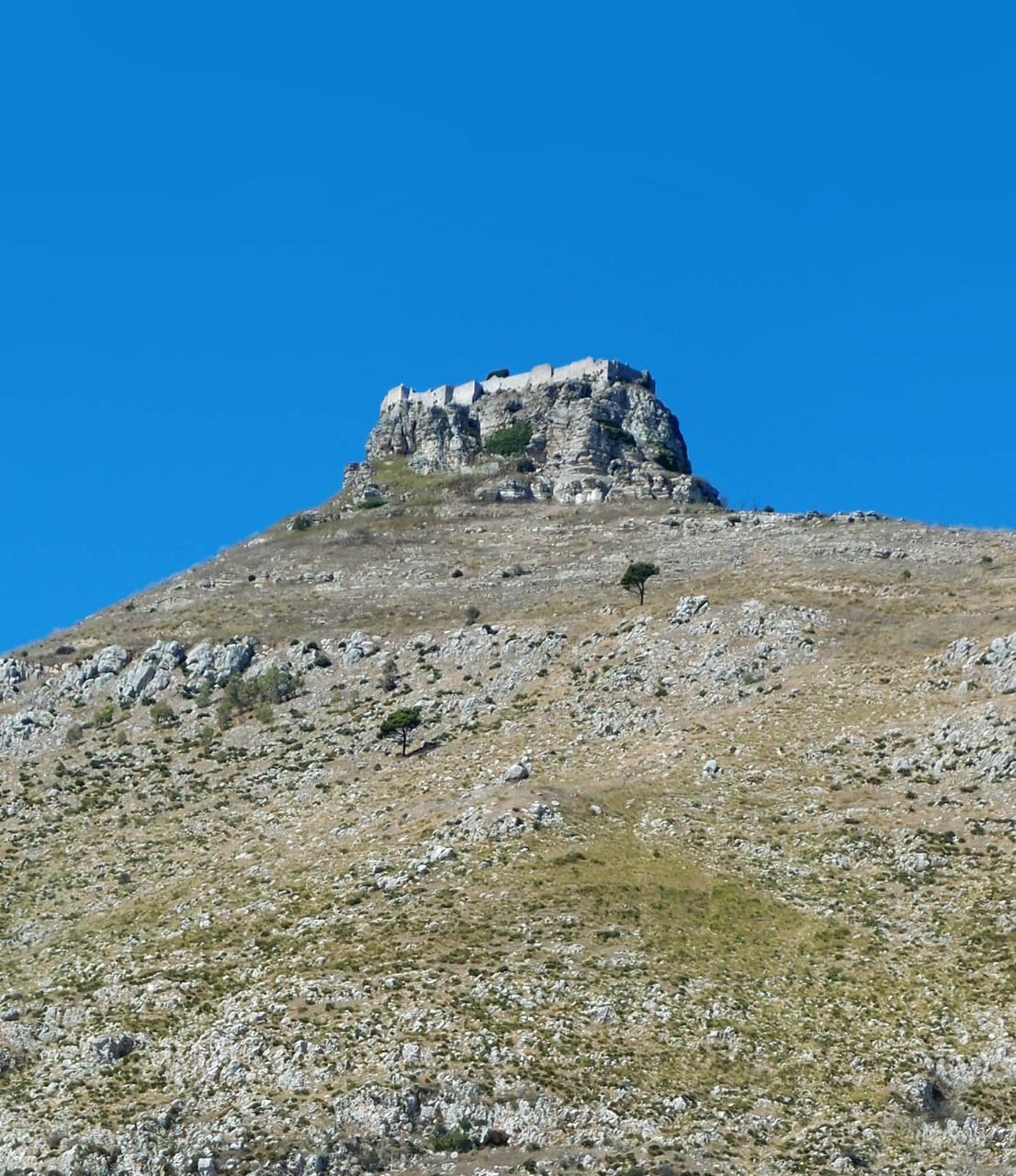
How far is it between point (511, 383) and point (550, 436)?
11069 millimetres

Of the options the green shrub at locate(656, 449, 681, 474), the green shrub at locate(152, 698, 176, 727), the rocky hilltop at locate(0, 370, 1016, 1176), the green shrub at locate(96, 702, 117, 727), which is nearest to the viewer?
the rocky hilltop at locate(0, 370, 1016, 1176)

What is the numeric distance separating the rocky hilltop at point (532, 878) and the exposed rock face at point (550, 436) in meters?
33.5

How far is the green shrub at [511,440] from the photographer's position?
15212cm

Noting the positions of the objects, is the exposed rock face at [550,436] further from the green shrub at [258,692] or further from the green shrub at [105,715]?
the green shrub at [105,715]

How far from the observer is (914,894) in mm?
60625

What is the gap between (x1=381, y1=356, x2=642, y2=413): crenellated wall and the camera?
158125mm

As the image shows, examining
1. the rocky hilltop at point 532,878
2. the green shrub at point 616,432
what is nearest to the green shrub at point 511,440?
the green shrub at point 616,432

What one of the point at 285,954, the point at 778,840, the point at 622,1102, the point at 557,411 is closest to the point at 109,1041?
the point at 285,954

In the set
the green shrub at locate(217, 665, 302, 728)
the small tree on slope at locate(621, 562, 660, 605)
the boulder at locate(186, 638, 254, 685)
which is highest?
the small tree on slope at locate(621, 562, 660, 605)

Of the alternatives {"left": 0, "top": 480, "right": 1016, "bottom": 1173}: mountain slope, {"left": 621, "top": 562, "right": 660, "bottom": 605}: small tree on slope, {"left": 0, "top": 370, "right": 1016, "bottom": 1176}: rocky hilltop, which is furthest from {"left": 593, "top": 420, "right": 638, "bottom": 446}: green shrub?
{"left": 621, "top": 562, "right": 660, "bottom": 605}: small tree on slope

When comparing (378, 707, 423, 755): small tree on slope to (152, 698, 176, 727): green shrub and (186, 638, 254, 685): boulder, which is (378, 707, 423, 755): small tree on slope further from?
(186, 638, 254, 685): boulder

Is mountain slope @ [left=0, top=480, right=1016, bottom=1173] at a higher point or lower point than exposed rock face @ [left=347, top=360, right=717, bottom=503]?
lower

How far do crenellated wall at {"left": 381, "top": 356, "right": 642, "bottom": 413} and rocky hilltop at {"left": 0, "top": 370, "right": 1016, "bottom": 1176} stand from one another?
50675 mm

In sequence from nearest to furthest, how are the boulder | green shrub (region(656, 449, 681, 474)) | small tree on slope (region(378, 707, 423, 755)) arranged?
small tree on slope (region(378, 707, 423, 755))
the boulder
green shrub (region(656, 449, 681, 474))
